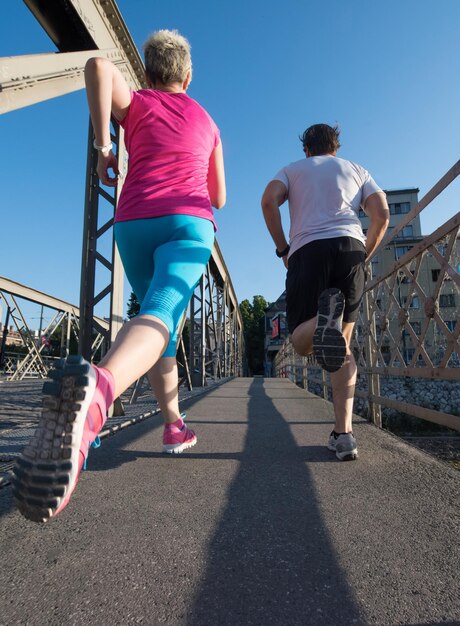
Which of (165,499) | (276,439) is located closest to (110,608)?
(165,499)

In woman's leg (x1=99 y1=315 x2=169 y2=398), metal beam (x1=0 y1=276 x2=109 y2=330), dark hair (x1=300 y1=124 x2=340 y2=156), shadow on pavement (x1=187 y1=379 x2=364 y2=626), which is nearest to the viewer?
shadow on pavement (x1=187 y1=379 x2=364 y2=626)

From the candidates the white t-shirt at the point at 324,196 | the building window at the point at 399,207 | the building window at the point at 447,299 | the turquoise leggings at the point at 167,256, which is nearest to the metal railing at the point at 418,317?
the building window at the point at 447,299

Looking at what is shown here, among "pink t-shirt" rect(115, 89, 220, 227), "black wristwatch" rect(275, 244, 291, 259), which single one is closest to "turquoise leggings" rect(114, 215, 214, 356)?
"pink t-shirt" rect(115, 89, 220, 227)

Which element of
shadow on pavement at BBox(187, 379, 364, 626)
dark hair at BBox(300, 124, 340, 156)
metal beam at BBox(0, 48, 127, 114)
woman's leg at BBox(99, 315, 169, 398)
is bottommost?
shadow on pavement at BBox(187, 379, 364, 626)

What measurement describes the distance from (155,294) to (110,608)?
2.97 feet

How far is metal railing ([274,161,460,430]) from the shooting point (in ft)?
7.70

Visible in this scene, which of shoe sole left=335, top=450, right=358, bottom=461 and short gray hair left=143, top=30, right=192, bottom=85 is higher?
short gray hair left=143, top=30, right=192, bottom=85

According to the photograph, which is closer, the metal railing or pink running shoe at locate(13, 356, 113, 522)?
pink running shoe at locate(13, 356, 113, 522)

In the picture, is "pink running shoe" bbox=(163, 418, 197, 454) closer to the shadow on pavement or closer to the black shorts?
the shadow on pavement

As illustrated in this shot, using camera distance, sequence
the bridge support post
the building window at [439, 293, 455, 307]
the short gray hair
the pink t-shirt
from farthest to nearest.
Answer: the bridge support post
the building window at [439, 293, 455, 307]
the short gray hair
the pink t-shirt

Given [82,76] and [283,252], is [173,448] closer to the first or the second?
[283,252]

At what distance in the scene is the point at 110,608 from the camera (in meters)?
0.81

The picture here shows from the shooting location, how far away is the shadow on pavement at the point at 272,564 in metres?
0.81

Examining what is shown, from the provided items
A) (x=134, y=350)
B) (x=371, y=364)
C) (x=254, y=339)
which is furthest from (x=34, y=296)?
(x=254, y=339)
